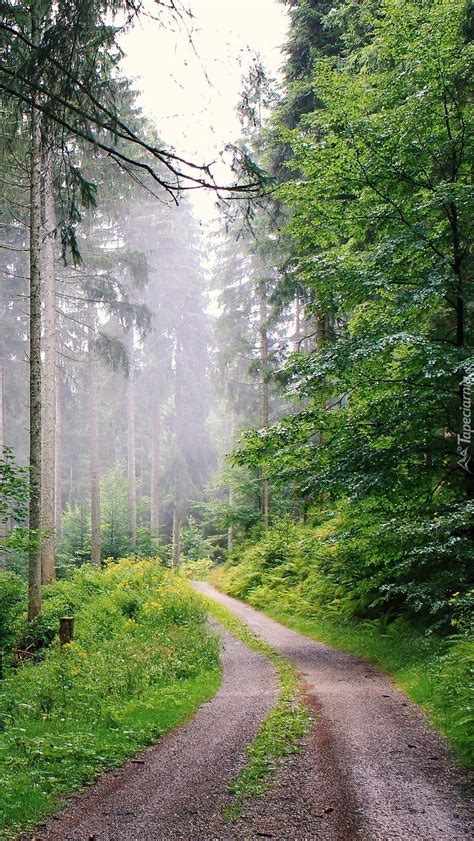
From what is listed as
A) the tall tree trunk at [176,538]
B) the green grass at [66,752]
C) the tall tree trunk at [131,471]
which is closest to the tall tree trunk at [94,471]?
the tall tree trunk at [131,471]

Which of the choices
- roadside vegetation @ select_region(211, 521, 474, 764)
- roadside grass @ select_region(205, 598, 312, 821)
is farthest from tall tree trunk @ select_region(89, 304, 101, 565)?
roadside grass @ select_region(205, 598, 312, 821)

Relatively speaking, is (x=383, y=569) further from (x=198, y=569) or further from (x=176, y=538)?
(x=176, y=538)

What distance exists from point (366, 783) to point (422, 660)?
368cm

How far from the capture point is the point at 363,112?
26.8ft

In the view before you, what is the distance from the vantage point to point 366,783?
411 cm

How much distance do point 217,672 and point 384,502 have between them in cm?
369

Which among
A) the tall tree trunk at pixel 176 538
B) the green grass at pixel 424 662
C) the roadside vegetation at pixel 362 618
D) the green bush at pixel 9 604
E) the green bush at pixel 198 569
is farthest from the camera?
the tall tree trunk at pixel 176 538

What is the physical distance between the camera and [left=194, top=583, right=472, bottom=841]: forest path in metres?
3.46

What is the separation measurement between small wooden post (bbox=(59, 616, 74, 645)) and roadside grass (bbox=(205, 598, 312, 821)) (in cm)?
389

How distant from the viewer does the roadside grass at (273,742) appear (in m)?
3.97

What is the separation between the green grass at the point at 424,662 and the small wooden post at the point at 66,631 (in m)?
4.95

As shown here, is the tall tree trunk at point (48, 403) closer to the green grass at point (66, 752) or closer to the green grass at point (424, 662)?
the green grass at point (424, 662)

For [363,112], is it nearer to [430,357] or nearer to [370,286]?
[370,286]

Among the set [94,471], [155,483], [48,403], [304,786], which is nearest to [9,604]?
[48,403]
